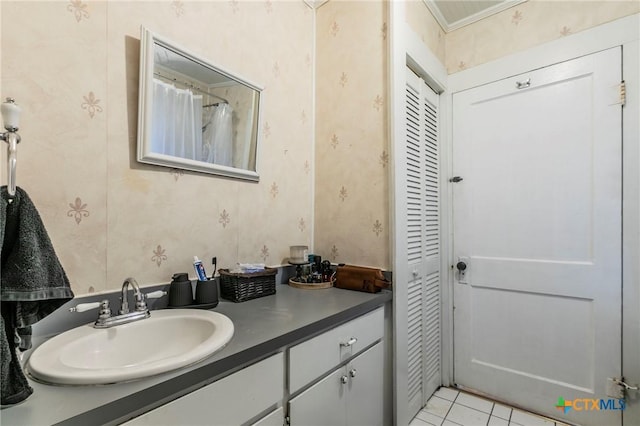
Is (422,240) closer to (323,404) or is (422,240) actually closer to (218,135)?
(323,404)

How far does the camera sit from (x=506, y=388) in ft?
5.77

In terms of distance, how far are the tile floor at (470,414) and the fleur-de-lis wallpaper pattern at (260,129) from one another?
0.93 m

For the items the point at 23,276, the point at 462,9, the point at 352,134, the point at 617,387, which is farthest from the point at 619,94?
the point at 23,276

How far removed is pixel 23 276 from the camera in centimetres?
58

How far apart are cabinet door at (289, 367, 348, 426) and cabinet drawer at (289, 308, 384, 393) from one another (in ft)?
0.12

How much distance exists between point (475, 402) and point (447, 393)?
0.51ft

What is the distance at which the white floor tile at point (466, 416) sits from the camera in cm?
160

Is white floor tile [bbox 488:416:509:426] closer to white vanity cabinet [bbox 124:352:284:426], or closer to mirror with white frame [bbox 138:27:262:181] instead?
white vanity cabinet [bbox 124:352:284:426]

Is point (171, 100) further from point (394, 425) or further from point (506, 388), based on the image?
point (506, 388)

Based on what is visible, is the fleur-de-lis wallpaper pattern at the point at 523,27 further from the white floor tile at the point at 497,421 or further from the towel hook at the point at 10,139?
the towel hook at the point at 10,139

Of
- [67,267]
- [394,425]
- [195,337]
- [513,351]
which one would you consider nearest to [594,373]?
[513,351]

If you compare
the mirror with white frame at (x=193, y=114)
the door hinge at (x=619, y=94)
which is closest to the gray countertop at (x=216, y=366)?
the mirror with white frame at (x=193, y=114)

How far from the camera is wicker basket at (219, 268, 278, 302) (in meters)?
1.18

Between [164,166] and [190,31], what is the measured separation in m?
0.55
